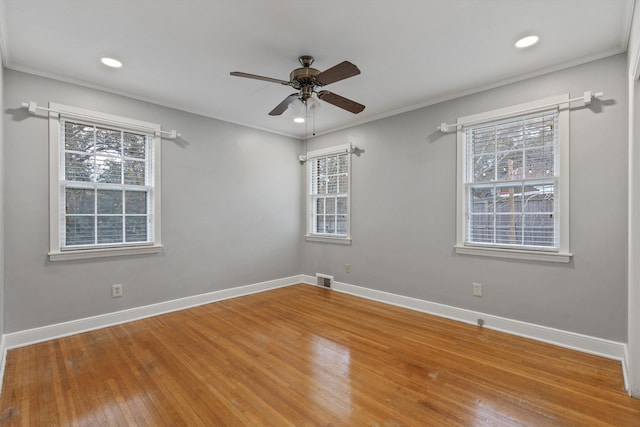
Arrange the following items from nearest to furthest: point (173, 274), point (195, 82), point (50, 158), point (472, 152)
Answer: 1. point (50, 158)
2. point (195, 82)
3. point (472, 152)
4. point (173, 274)

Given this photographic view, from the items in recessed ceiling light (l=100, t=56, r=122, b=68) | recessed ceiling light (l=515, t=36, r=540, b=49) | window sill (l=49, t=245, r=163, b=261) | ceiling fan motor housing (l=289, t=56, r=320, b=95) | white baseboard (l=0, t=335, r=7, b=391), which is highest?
recessed ceiling light (l=515, t=36, r=540, b=49)

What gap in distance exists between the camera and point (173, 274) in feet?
13.2

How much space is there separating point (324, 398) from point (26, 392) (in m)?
2.13

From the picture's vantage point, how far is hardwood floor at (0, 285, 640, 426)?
6.29 ft

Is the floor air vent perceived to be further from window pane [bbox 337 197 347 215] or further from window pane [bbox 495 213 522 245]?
window pane [bbox 495 213 522 245]

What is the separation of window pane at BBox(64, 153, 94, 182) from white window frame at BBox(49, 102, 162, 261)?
0.06 meters

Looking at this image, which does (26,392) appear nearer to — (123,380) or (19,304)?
(123,380)

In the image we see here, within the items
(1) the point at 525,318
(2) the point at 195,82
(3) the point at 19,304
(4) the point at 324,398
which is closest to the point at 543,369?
(1) the point at 525,318


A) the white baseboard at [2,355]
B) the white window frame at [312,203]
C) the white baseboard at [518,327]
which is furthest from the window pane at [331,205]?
the white baseboard at [2,355]

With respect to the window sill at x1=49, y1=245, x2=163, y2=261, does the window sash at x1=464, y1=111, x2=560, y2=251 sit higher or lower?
higher

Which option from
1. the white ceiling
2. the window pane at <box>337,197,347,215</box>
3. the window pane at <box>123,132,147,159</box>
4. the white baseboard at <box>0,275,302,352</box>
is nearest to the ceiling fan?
the white ceiling

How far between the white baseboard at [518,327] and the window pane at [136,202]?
3249mm

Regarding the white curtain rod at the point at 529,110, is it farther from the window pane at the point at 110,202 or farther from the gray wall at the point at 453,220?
the window pane at the point at 110,202

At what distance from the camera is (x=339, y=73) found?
2338 mm
